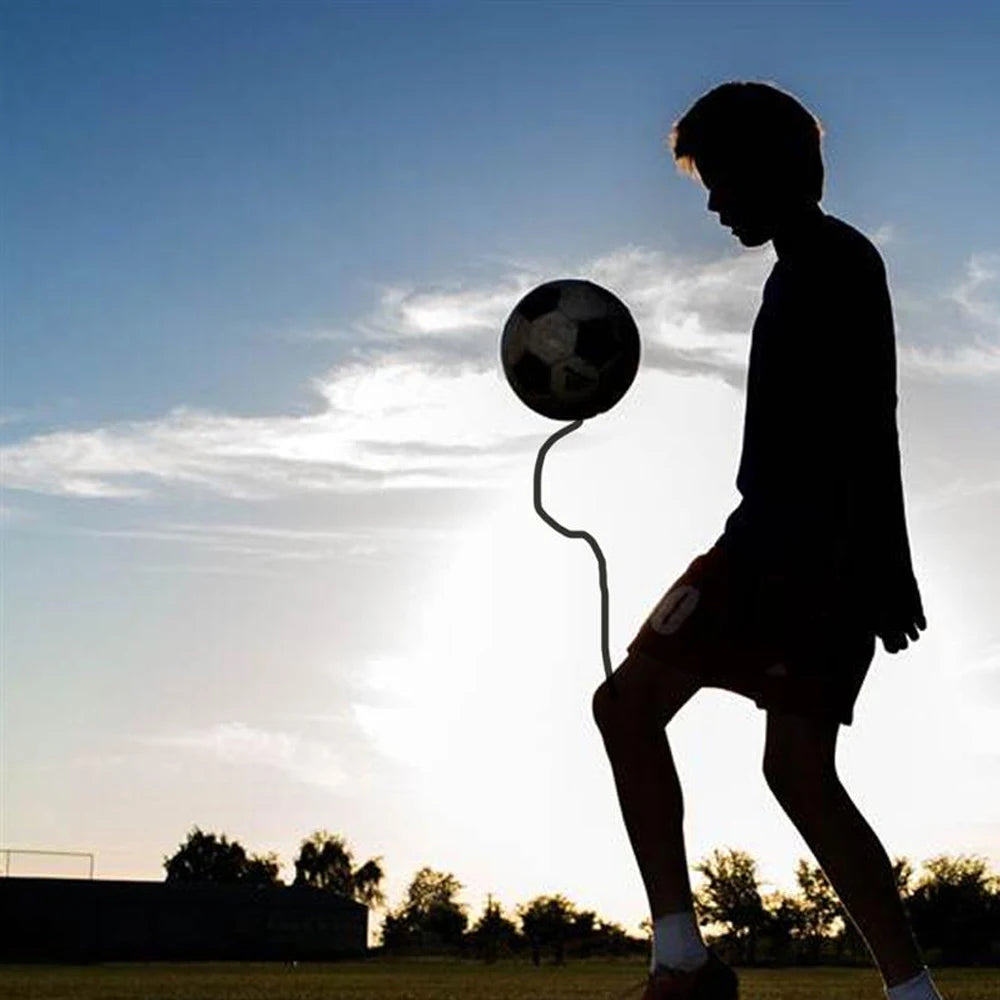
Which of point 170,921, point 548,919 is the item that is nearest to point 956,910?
point 548,919

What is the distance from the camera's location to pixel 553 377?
20.2 feet

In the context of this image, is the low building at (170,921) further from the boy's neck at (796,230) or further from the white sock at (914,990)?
the boy's neck at (796,230)

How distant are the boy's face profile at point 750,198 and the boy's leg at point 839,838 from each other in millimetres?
1561

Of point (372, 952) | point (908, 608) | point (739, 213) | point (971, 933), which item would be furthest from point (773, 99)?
point (372, 952)

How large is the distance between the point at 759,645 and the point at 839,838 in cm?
61

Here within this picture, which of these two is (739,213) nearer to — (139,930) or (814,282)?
(814,282)

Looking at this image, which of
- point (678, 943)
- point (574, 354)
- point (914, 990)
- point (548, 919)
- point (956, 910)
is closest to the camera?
point (914, 990)

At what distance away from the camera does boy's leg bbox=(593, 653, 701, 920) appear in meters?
5.26

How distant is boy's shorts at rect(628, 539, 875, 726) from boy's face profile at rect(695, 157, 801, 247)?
1066mm

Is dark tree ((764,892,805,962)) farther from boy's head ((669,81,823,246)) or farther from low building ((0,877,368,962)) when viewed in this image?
boy's head ((669,81,823,246))

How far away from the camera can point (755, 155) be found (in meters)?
5.48

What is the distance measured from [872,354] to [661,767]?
1437mm

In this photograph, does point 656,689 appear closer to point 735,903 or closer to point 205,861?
point 735,903

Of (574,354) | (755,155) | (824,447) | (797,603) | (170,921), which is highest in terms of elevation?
(170,921)
